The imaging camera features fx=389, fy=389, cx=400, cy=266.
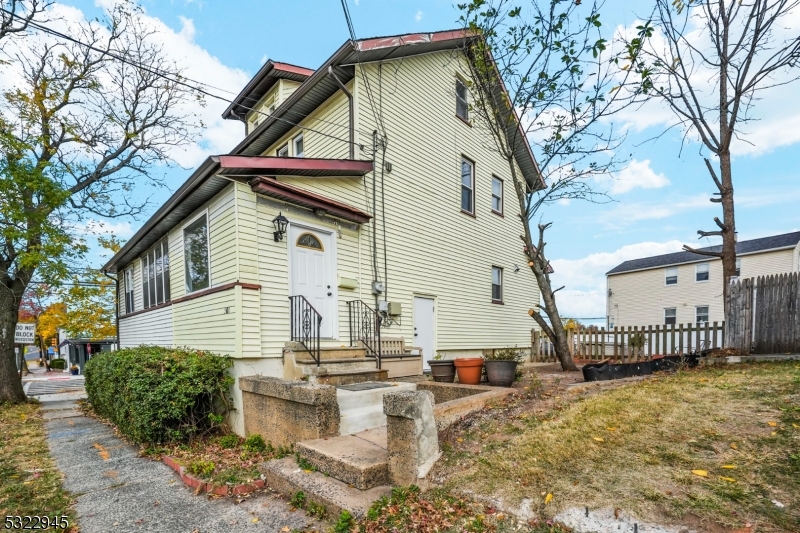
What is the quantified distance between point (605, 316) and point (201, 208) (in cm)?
2994

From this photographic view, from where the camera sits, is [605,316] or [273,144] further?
[605,316]

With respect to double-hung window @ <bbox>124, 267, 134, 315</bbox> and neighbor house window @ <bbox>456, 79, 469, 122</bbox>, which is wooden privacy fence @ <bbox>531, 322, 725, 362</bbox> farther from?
double-hung window @ <bbox>124, 267, 134, 315</bbox>

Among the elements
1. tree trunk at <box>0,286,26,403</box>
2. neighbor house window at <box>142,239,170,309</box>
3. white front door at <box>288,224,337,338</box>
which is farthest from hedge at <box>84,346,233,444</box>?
tree trunk at <box>0,286,26,403</box>

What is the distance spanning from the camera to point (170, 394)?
18.5 ft

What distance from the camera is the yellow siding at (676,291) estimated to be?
2236cm

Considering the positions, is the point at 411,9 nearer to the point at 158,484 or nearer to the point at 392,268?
the point at 392,268

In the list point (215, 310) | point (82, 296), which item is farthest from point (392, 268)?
point (82, 296)

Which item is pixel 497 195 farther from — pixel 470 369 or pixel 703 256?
pixel 703 256

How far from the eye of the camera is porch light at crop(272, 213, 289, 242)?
6.63 meters

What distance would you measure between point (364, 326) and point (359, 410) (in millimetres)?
3228

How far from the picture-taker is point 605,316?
29641 mm

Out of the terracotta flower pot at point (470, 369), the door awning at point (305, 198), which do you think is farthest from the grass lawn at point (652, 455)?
the door awning at point (305, 198)

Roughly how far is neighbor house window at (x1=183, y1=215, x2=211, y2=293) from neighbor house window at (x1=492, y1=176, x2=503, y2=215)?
9.18 meters

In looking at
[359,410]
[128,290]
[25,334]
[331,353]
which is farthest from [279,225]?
[25,334]
